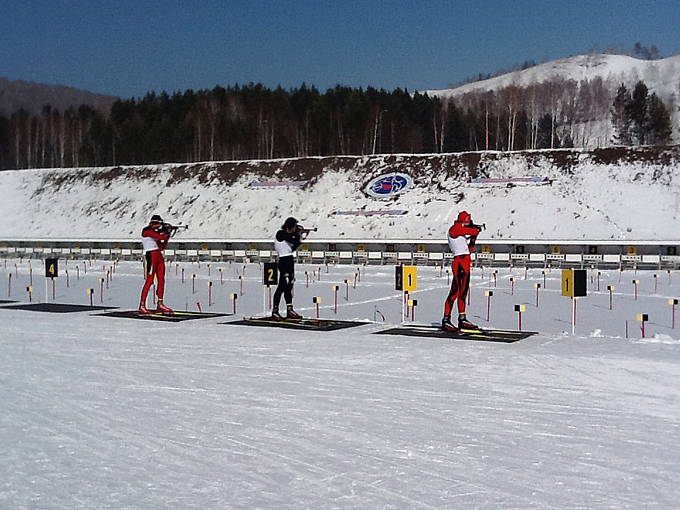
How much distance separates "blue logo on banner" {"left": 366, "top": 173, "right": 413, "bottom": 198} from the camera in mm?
59622

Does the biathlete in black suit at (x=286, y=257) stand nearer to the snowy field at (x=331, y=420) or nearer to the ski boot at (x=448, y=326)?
the snowy field at (x=331, y=420)

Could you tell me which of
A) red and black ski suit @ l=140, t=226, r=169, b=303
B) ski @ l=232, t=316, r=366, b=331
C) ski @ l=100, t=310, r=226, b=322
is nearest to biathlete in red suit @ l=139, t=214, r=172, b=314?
red and black ski suit @ l=140, t=226, r=169, b=303

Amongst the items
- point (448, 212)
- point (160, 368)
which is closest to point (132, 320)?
point (160, 368)

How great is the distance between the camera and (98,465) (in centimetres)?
552

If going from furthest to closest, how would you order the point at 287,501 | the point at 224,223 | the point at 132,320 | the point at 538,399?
the point at 224,223, the point at 132,320, the point at 538,399, the point at 287,501

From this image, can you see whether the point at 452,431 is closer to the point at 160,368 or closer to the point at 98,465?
the point at 98,465

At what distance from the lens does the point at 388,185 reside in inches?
2387

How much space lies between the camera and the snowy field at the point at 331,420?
5016 mm

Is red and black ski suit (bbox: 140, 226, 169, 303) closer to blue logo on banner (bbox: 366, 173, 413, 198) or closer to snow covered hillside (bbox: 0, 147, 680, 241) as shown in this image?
snow covered hillside (bbox: 0, 147, 680, 241)

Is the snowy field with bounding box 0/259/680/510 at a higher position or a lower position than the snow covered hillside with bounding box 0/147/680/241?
lower

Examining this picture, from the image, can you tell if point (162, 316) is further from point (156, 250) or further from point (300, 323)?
point (300, 323)

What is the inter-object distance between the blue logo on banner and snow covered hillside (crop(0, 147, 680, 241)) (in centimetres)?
60

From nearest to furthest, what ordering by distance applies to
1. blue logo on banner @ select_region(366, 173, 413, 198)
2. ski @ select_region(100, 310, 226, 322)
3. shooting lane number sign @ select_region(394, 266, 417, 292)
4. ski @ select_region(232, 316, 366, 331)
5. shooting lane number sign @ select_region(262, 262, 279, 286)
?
1. ski @ select_region(232, 316, 366, 331)
2. shooting lane number sign @ select_region(394, 266, 417, 292)
3. ski @ select_region(100, 310, 226, 322)
4. shooting lane number sign @ select_region(262, 262, 279, 286)
5. blue logo on banner @ select_region(366, 173, 413, 198)

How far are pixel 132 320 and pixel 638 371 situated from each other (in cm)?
984
